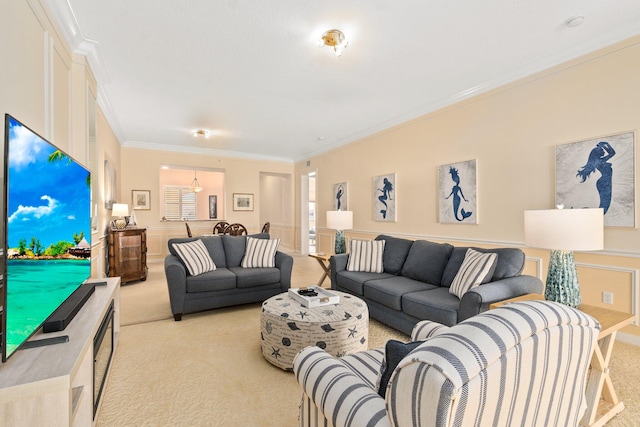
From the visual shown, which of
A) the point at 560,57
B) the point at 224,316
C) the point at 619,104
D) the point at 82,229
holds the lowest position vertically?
the point at 224,316

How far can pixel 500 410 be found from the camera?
2.46 ft

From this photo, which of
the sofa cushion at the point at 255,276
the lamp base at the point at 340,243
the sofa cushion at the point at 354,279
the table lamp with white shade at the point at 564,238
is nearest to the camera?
the table lamp with white shade at the point at 564,238

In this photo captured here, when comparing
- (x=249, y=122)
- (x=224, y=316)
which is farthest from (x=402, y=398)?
(x=249, y=122)

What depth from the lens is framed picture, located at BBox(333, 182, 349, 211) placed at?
6.11 m

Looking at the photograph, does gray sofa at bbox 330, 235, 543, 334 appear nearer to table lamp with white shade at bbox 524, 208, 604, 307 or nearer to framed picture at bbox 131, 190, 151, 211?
table lamp with white shade at bbox 524, 208, 604, 307

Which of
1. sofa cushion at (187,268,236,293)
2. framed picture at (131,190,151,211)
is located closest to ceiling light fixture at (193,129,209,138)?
framed picture at (131,190,151,211)

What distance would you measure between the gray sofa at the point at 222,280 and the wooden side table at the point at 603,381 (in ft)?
9.49

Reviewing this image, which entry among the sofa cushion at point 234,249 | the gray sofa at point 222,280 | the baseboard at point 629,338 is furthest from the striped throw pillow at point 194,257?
the baseboard at point 629,338

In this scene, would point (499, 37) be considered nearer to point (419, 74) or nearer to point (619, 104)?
point (419, 74)

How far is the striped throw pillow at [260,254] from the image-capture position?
3904 mm

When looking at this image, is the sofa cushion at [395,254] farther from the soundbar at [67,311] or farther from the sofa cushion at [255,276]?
the soundbar at [67,311]

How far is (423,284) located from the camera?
10.2 feet

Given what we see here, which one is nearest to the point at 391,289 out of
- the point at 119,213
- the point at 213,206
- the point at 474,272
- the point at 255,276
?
the point at 474,272

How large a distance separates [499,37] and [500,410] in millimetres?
3028
